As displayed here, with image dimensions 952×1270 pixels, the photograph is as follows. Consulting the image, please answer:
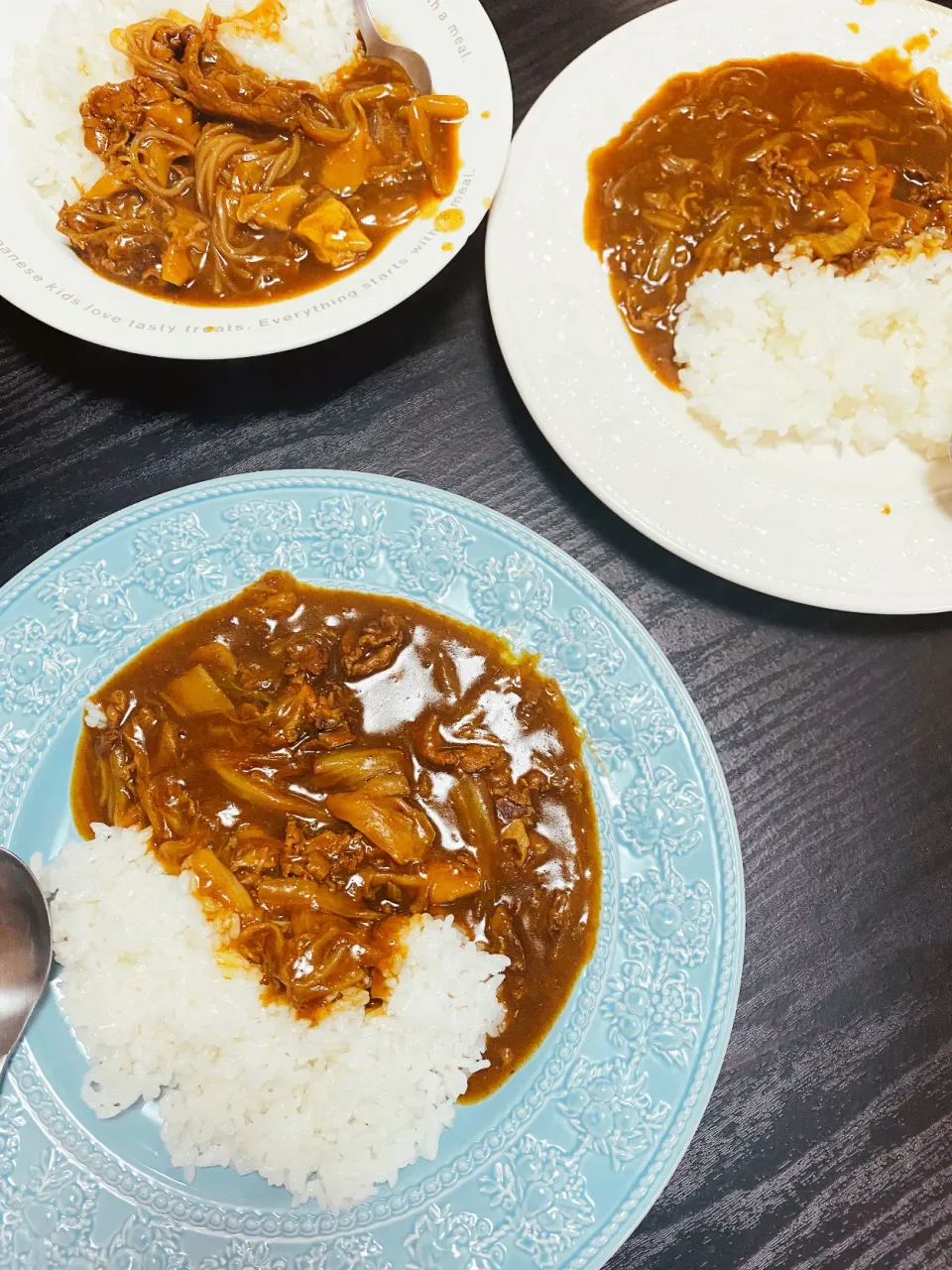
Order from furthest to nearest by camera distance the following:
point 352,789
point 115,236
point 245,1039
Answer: point 115,236 < point 352,789 < point 245,1039

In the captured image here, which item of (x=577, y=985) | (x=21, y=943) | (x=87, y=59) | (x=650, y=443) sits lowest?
(x=577, y=985)

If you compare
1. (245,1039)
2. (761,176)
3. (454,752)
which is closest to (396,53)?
(761,176)

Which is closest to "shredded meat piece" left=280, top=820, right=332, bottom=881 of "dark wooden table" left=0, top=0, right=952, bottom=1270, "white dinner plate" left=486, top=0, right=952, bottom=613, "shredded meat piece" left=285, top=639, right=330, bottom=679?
"shredded meat piece" left=285, top=639, right=330, bottom=679

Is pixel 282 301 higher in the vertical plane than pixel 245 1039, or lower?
higher

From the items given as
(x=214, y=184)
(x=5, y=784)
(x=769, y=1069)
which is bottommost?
(x=769, y=1069)

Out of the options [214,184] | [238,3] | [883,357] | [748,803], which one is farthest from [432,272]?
[748,803]

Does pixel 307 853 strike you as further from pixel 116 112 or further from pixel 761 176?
pixel 761 176

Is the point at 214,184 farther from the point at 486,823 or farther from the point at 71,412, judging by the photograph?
the point at 486,823
